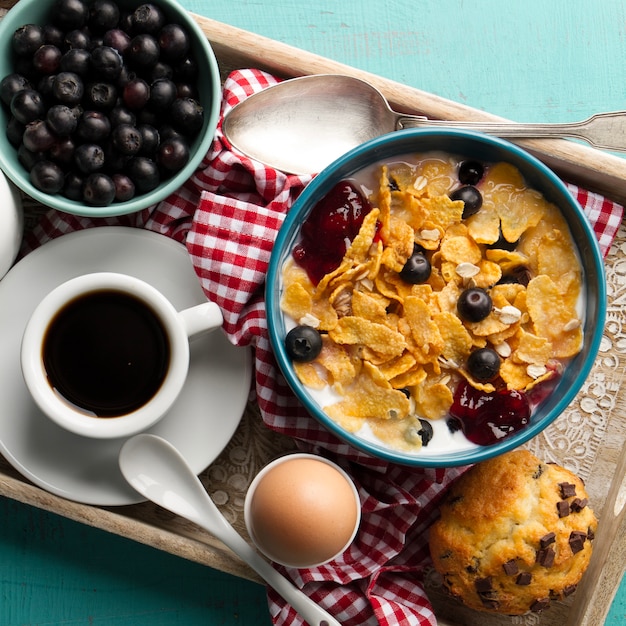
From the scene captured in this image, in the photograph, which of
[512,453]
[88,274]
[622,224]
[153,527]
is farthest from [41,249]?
[622,224]

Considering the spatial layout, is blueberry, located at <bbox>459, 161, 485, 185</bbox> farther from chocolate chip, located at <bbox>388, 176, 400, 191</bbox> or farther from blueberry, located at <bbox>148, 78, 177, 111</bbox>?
blueberry, located at <bbox>148, 78, 177, 111</bbox>

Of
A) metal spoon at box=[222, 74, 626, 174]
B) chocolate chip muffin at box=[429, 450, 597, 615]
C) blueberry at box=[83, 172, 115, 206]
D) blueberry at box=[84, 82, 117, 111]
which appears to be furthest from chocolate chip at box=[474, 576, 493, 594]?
blueberry at box=[84, 82, 117, 111]

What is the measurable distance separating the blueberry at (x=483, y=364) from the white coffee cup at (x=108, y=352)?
1.18 feet

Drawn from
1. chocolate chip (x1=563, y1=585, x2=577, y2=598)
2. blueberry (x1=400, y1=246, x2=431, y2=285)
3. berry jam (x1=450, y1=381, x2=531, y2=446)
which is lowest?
chocolate chip (x1=563, y1=585, x2=577, y2=598)

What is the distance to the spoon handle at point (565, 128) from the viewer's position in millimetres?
1161

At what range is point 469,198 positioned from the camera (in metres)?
1.07

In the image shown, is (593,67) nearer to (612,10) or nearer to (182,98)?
(612,10)

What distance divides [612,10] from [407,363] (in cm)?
81

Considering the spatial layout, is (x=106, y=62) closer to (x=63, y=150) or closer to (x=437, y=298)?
(x=63, y=150)

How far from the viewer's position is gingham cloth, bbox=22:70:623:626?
1134 millimetres

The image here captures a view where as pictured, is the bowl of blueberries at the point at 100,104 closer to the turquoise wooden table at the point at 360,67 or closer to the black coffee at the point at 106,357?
the black coffee at the point at 106,357

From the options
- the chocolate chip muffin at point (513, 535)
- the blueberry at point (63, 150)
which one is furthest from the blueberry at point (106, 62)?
the chocolate chip muffin at point (513, 535)

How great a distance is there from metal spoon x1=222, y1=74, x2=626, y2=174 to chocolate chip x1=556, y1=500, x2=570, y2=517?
1.80ft

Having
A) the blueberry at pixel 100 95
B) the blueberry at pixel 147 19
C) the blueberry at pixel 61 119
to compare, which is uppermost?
the blueberry at pixel 147 19
